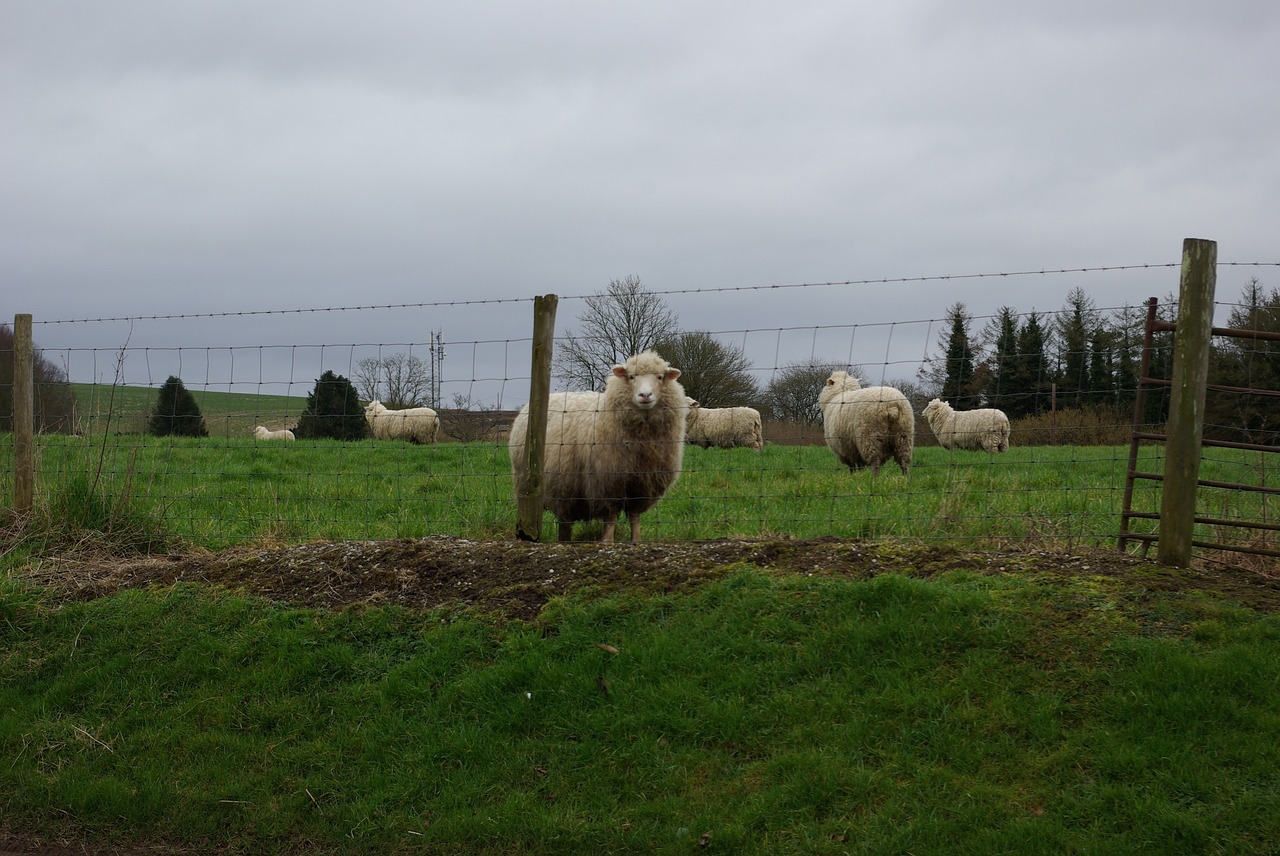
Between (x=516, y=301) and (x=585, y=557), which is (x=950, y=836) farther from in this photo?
(x=516, y=301)

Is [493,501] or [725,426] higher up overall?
[725,426]

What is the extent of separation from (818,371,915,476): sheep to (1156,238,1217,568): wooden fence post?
8.96 metres

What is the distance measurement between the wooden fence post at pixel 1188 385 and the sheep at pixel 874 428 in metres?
8.96

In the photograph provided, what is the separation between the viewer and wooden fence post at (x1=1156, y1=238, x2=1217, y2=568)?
600 cm

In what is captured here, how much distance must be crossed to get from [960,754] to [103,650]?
566 cm

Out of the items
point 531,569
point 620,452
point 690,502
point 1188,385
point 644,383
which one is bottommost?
point 531,569

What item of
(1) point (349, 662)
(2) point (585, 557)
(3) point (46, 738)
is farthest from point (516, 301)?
(3) point (46, 738)

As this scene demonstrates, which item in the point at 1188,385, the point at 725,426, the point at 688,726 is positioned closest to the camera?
the point at 688,726

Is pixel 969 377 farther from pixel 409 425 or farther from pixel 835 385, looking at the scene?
pixel 409 425

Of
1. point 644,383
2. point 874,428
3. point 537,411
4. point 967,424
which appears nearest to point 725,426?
point 967,424

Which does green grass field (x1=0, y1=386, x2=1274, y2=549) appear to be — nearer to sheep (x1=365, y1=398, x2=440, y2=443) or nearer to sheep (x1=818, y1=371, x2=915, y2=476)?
sheep (x1=818, y1=371, x2=915, y2=476)

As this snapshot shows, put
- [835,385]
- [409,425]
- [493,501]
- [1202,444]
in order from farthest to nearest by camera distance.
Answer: [409,425] → [835,385] → [493,501] → [1202,444]

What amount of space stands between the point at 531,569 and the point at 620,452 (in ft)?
7.19

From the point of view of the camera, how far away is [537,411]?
7.51 metres
